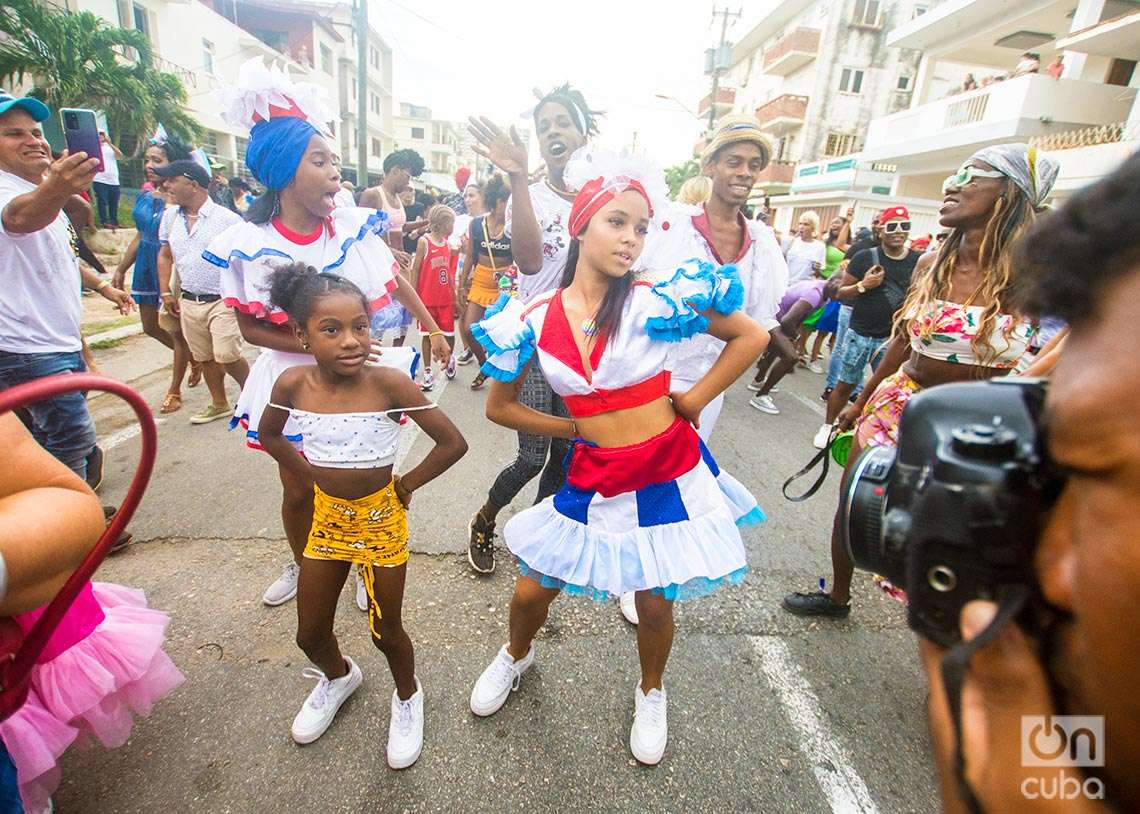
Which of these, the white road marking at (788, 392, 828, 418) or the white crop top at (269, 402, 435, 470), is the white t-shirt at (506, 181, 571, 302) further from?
the white road marking at (788, 392, 828, 418)

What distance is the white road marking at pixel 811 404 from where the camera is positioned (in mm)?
6111

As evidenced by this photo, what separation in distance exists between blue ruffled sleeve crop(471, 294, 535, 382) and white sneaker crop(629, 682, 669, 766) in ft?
4.02

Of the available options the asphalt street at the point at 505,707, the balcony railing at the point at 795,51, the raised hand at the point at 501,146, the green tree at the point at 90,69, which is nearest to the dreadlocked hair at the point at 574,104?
the raised hand at the point at 501,146

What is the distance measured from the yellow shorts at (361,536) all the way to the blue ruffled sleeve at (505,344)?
1.98 feet

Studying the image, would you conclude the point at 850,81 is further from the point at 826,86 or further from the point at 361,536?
the point at 361,536

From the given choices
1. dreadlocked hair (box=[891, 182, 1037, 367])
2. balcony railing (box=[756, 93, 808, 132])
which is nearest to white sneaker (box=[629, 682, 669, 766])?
dreadlocked hair (box=[891, 182, 1037, 367])

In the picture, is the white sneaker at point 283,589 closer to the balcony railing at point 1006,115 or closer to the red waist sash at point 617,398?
the red waist sash at point 617,398

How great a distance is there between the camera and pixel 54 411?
2.50m

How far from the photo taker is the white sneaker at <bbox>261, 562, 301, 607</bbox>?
2539mm

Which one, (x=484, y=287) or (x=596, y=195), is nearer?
(x=596, y=195)

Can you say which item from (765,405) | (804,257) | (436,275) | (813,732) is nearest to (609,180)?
(813,732)

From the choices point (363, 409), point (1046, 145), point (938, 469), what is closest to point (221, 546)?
point (363, 409)

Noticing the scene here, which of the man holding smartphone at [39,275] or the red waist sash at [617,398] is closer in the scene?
the red waist sash at [617,398]

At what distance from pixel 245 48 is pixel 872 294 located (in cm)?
3267
